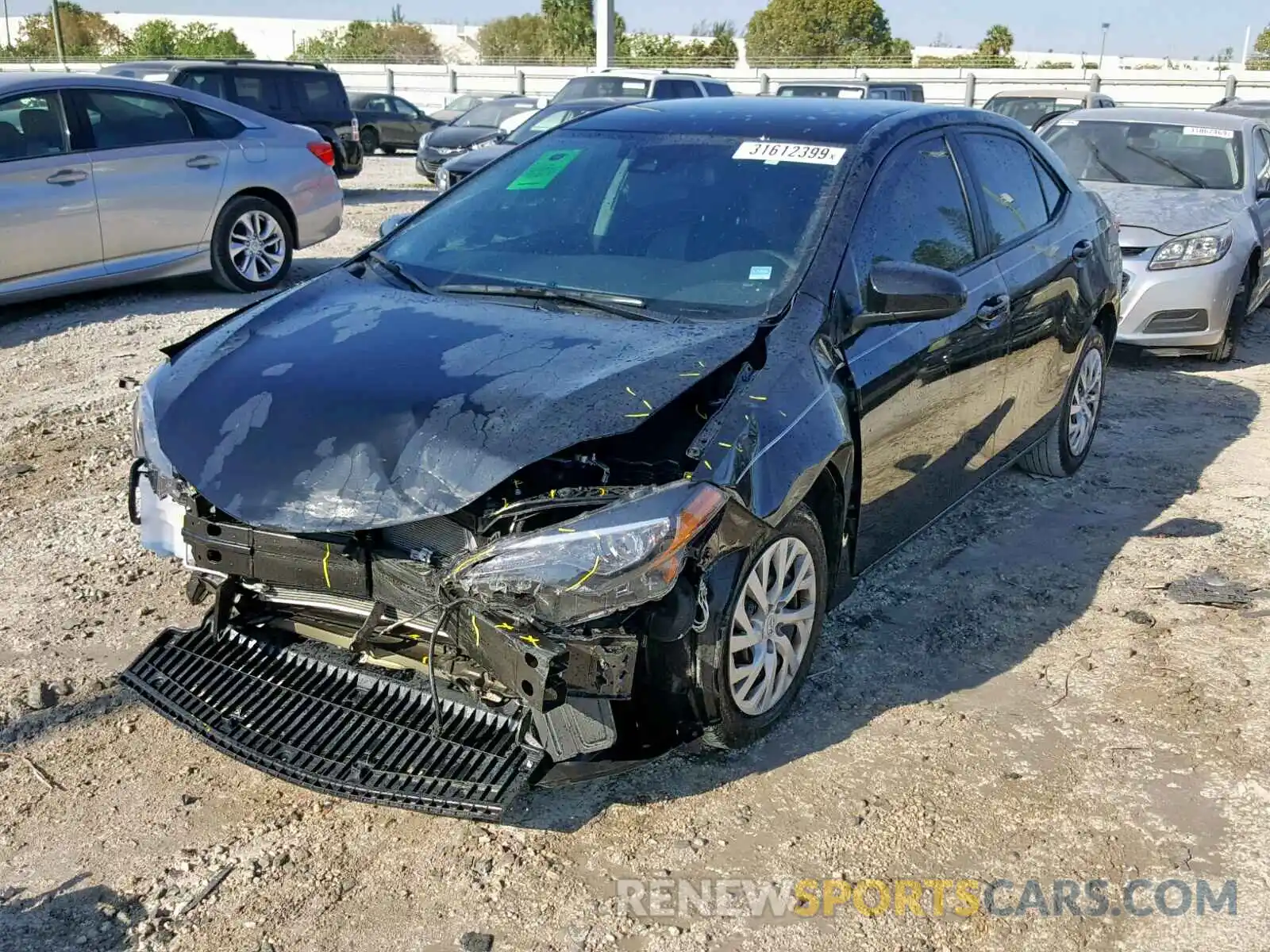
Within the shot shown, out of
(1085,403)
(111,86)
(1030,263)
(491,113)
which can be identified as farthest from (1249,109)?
(111,86)

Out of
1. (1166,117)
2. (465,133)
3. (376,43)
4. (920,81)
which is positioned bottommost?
(465,133)

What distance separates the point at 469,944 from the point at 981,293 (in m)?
2.92

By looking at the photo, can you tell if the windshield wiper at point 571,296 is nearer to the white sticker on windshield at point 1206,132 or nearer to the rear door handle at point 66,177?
the rear door handle at point 66,177

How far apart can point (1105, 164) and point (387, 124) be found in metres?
19.7

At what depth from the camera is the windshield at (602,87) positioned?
16.4 m

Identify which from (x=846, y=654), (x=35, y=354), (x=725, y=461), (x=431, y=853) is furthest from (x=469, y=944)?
(x=35, y=354)

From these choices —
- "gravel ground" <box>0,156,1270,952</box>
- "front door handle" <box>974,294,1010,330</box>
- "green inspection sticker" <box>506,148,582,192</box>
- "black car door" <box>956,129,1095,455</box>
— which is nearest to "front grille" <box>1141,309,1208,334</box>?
"black car door" <box>956,129,1095,455</box>

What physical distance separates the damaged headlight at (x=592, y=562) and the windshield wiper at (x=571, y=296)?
97 cm

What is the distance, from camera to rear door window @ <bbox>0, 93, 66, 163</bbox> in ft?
25.3

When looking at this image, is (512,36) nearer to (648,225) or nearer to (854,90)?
(854,90)

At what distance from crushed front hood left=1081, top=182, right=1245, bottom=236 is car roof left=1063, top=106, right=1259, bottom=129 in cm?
77

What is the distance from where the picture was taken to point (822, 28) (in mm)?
69000

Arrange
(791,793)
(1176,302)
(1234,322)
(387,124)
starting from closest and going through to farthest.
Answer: (791,793) → (1176,302) → (1234,322) → (387,124)

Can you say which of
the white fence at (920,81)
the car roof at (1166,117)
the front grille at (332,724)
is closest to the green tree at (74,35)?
the white fence at (920,81)
